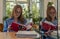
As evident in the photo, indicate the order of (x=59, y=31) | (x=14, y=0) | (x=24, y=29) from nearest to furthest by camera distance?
(x=59, y=31)
(x=24, y=29)
(x=14, y=0)

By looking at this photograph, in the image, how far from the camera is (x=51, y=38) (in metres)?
1.11

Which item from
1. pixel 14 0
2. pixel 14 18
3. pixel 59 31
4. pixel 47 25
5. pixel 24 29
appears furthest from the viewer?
pixel 14 0

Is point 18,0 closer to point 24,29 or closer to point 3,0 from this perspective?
point 3,0

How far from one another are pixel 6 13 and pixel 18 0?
77 cm

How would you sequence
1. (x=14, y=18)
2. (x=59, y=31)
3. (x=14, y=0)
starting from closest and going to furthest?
(x=59, y=31) → (x=14, y=18) → (x=14, y=0)

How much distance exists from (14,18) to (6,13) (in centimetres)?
466

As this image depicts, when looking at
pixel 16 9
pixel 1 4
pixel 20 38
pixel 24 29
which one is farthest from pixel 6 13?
pixel 20 38

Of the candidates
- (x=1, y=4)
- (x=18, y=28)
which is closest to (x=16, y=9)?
(x=18, y=28)

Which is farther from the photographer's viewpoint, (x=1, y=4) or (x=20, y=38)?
(x=1, y=4)

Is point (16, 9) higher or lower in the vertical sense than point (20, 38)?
higher

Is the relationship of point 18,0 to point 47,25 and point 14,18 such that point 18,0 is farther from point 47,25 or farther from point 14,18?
point 47,25

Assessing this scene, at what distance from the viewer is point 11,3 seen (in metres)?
7.20

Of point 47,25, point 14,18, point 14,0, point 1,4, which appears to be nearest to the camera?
point 47,25

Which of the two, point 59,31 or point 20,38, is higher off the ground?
point 59,31
